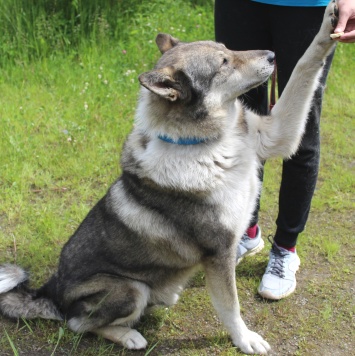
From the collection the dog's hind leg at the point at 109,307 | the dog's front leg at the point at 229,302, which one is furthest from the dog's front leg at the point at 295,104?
the dog's hind leg at the point at 109,307

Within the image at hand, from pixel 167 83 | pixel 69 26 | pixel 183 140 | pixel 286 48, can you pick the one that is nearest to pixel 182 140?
pixel 183 140

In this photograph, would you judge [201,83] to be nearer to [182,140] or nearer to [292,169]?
[182,140]

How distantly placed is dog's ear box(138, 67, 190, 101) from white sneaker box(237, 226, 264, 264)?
127cm

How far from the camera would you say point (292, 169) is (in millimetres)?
3066

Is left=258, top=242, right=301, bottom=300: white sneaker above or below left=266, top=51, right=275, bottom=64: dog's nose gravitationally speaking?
below

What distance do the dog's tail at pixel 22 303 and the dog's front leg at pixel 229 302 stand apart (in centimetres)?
87

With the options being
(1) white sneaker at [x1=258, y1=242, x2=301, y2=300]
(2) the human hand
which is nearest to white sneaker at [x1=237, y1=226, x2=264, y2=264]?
(1) white sneaker at [x1=258, y1=242, x2=301, y2=300]

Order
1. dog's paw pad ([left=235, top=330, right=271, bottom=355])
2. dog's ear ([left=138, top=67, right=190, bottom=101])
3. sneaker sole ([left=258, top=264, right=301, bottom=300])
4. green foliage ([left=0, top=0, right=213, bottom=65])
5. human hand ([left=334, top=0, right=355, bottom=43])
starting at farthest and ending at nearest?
green foliage ([left=0, top=0, right=213, bottom=65]) < sneaker sole ([left=258, top=264, right=301, bottom=300]) < dog's paw pad ([left=235, top=330, right=271, bottom=355]) < human hand ([left=334, top=0, right=355, bottom=43]) < dog's ear ([left=138, top=67, right=190, bottom=101])

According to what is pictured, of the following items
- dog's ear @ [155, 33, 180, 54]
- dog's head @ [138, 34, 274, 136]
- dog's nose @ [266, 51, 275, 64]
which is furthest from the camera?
dog's ear @ [155, 33, 180, 54]

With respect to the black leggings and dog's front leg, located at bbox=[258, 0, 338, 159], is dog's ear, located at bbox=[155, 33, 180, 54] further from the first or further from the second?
dog's front leg, located at bbox=[258, 0, 338, 159]

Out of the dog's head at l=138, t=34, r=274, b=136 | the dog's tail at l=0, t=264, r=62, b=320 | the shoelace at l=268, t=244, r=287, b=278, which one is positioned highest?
the dog's head at l=138, t=34, r=274, b=136

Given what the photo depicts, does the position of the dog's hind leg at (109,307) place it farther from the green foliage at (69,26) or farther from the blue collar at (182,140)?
the green foliage at (69,26)

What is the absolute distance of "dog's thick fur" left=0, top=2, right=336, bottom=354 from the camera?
258 cm

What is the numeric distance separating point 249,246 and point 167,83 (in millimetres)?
1423
